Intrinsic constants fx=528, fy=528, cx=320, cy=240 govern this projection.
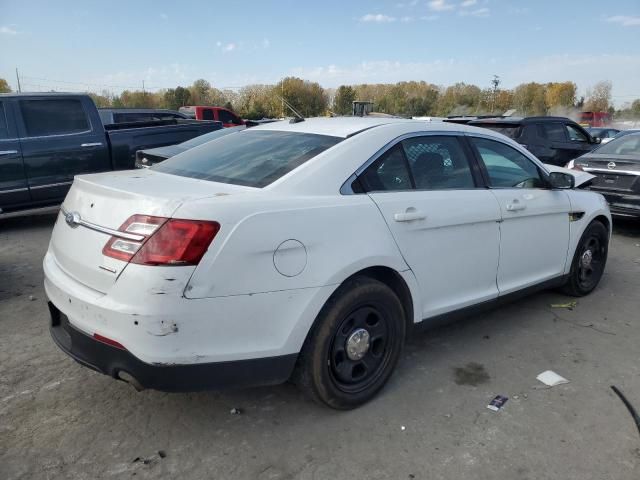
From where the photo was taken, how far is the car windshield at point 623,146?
26.9 ft

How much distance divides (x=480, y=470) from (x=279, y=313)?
123cm

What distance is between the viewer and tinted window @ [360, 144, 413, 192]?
3.05 m

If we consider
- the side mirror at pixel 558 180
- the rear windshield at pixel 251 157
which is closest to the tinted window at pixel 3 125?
the rear windshield at pixel 251 157

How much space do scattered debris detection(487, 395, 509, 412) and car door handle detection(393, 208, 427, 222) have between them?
1.17m

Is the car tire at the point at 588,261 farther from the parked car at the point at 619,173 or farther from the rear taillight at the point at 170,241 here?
the rear taillight at the point at 170,241

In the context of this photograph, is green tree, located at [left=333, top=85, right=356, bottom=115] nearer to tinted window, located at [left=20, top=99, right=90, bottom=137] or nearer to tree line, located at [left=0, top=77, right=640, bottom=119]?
tree line, located at [left=0, top=77, right=640, bottom=119]

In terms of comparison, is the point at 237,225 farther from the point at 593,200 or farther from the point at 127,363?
the point at 593,200

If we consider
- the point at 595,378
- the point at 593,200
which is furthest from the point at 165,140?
the point at 595,378

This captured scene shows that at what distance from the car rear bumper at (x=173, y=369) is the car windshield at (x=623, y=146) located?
765 centimetres

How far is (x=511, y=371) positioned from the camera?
11.6 ft

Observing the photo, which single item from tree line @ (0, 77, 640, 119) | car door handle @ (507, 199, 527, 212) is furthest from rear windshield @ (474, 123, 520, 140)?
tree line @ (0, 77, 640, 119)

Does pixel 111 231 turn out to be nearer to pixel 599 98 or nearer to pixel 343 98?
pixel 343 98

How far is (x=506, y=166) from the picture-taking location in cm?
405

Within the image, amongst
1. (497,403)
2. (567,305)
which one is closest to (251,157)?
(497,403)
